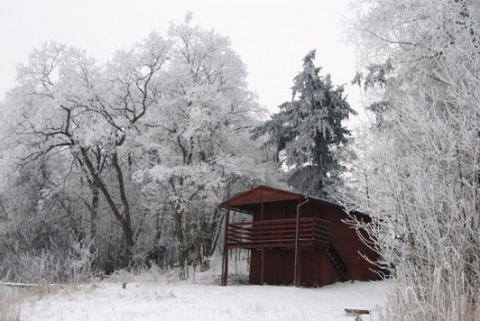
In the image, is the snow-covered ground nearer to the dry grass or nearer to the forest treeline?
the dry grass

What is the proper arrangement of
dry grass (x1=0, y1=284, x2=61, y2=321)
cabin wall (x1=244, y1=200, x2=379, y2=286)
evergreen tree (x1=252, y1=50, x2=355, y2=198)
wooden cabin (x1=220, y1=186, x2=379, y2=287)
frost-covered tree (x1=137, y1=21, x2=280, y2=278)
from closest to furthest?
dry grass (x1=0, y1=284, x2=61, y2=321) → wooden cabin (x1=220, y1=186, x2=379, y2=287) → cabin wall (x1=244, y1=200, x2=379, y2=286) → frost-covered tree (x1=137, y1=21, x2=280, y2=278) → evergreen tree (x1=252, y1=50, x2=355, y2=198)

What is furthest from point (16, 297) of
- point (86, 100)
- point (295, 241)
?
point (86, 100)

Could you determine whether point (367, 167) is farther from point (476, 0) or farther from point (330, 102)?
point (330, 102)

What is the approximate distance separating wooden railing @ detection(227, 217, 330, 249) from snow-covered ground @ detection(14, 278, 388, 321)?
7.77 ft

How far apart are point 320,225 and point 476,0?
11.4 m

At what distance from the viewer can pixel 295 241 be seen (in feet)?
67.6

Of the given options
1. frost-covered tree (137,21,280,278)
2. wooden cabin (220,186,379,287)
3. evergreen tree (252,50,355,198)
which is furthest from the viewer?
evergreen tree (252,50,355,198)

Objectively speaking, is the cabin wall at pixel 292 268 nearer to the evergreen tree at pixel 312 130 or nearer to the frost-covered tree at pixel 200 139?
the frost-covered tree at pixel 200 139

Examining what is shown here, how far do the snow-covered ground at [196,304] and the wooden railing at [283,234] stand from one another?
7.77ft

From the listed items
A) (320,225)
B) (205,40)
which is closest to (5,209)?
(205,40)

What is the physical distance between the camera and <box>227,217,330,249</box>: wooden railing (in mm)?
20297

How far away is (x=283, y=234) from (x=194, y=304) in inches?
333

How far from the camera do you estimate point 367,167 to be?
327 inches

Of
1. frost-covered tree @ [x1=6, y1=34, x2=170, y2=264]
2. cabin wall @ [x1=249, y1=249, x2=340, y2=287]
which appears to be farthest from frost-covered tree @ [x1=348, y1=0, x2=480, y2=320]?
frost-covered tree @ [x1=6, y1=34, x2=170, y2=264]
